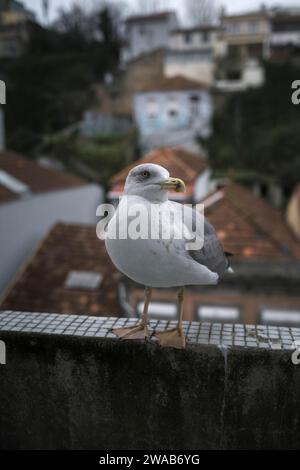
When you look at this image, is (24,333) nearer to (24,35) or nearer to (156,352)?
(156,352)

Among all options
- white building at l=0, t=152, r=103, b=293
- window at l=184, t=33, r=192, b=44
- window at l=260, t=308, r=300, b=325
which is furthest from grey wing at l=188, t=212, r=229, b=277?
window at l=184, t=33, r=192, b=44

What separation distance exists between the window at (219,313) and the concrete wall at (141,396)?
500 centimetres

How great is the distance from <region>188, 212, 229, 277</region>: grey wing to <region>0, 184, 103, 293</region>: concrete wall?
7418mm

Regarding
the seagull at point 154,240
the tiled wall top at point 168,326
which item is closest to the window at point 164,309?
the tiled wall top at point 168,326

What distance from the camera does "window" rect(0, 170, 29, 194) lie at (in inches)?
393

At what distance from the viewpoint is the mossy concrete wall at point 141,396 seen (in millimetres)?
2273

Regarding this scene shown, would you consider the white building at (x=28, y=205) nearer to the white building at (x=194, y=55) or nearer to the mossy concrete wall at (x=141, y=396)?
the mossy concrete wall at (x=141, y=396)

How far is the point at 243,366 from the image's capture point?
2.26 m

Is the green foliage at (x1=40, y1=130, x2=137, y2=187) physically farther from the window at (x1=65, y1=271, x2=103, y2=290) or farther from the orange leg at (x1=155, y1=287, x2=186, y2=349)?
the orange leg at (x1=155, y1=287, x2=186, y2=349)

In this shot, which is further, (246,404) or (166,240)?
(246,404)

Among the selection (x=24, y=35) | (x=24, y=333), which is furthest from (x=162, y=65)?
(x=24, y=333)

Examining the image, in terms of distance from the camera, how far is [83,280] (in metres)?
8.03

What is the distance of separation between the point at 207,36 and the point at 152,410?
35271 millimetres

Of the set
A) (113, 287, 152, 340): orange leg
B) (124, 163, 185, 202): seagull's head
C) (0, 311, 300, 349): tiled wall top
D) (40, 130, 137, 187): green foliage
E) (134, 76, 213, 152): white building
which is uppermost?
(124, 163, 185, 202): seagull's head
